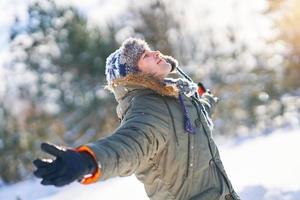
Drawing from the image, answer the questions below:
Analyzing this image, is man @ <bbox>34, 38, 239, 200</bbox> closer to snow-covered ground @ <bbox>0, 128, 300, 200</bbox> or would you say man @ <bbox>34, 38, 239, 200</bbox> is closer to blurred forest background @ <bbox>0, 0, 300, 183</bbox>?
snow-covered ground @ <bbox>0, 128, 300, 200</bbox>

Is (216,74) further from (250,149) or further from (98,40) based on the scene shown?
(250,149)

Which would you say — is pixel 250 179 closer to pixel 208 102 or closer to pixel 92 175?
pixel 208 102

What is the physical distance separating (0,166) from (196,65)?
3.11 m

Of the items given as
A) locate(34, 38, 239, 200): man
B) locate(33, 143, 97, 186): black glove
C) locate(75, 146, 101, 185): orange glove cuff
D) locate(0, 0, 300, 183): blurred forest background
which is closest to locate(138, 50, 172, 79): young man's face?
locate(34, 38, 239, 200): man

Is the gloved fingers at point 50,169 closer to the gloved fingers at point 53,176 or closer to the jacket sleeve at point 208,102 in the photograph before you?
the gloved fingers at point 53,176

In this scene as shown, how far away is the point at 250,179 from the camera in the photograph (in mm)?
5500

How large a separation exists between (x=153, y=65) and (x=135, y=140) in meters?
0.52

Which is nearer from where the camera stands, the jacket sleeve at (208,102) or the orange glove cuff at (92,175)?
the orange glove cuff at (92,175)

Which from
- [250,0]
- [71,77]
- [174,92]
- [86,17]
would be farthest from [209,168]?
[250,0]

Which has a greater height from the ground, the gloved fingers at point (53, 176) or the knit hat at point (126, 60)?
the knit hat at point (126, 60)

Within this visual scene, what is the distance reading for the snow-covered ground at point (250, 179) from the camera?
5188mm

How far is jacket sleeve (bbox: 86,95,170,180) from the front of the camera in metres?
2.28

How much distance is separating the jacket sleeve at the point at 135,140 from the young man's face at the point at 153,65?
14cm

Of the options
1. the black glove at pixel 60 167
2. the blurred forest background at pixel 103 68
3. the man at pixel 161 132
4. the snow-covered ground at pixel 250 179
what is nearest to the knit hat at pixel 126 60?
the man at pixel 161 132
